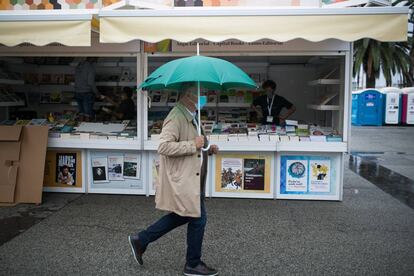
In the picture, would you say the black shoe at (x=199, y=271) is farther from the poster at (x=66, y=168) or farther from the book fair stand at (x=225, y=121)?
the poster at (x=66, y=168)

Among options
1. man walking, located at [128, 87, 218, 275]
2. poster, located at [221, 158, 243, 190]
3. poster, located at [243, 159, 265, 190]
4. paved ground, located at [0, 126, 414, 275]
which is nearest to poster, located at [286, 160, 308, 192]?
paved ground, located at [0, 126, 414, 275]

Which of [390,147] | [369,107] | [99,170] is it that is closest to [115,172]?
[99,170]

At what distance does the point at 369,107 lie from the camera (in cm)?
2217

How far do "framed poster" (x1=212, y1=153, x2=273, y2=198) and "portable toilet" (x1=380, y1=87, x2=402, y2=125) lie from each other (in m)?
17.0

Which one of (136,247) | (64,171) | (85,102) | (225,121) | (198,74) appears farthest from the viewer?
(85,102)

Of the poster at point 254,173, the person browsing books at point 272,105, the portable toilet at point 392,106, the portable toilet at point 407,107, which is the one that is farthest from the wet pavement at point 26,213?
the portable toilet at point 407,107

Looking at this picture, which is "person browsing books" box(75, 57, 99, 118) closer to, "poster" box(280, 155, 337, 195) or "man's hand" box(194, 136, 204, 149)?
"poster" box(280, 155, 337, 195)

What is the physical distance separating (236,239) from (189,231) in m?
1.24

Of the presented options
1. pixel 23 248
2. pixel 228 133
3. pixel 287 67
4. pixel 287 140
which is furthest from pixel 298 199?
pixel 23 248

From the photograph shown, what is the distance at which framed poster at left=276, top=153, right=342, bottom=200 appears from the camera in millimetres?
6566

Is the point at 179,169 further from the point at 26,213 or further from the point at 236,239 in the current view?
the point at 26,213

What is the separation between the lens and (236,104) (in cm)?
833

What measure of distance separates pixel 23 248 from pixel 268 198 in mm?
3398

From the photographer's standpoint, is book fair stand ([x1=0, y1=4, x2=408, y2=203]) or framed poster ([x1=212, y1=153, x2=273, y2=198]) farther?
framed poster ([x1=212, y1=153, x2=273, y2=198])
